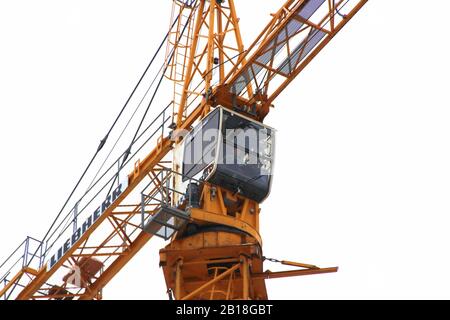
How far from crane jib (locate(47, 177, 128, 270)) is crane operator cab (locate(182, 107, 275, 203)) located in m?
3.31

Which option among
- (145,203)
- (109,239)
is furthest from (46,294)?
(145,203)

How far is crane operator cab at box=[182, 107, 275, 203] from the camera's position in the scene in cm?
3553

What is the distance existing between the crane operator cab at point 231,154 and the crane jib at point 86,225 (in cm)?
331

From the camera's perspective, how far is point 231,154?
35.7 m

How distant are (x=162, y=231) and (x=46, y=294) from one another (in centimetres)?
667

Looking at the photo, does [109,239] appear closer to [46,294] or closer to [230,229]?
[46,294]

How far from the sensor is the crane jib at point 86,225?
128 ft

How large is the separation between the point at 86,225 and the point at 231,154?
5841mm

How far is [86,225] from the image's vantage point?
39.7 metres

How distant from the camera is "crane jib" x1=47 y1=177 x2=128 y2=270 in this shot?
128ft

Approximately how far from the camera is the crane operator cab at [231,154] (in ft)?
117
